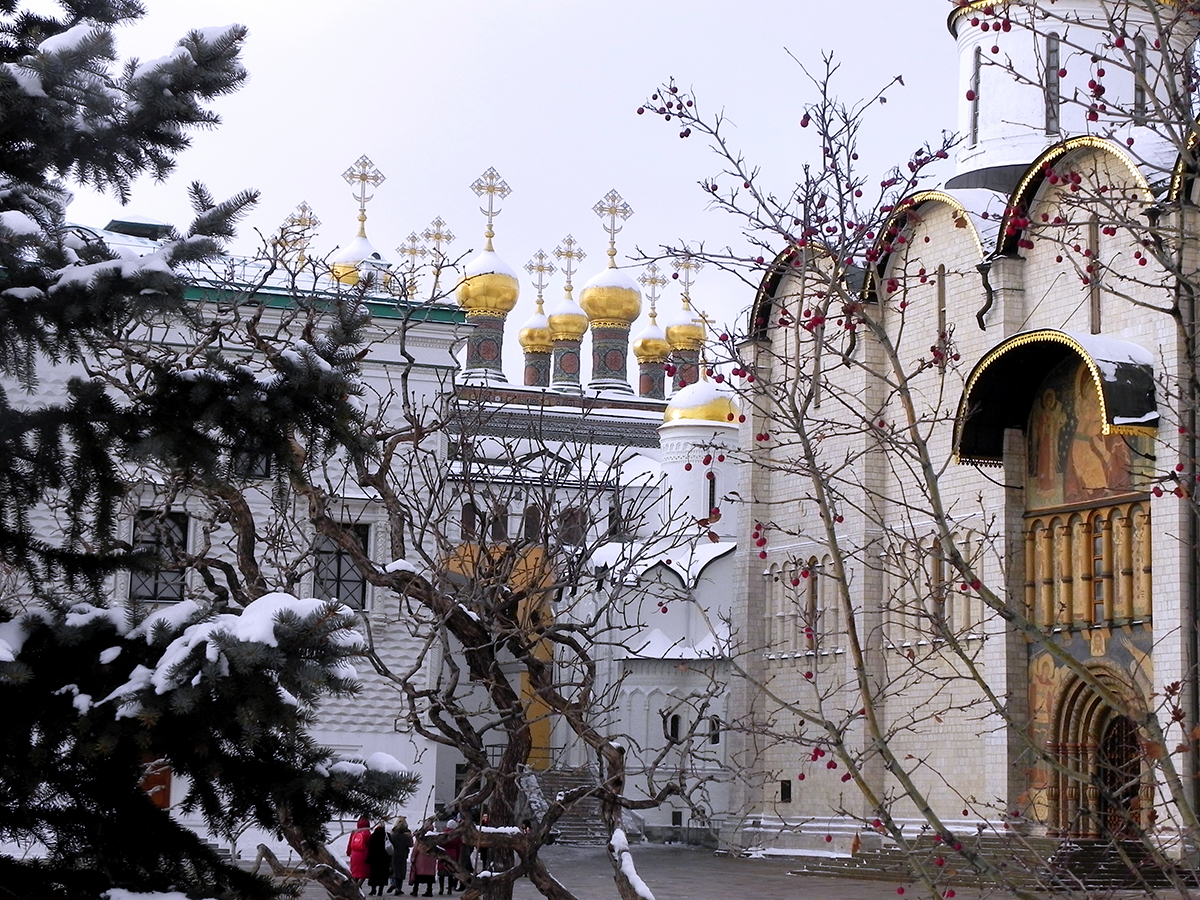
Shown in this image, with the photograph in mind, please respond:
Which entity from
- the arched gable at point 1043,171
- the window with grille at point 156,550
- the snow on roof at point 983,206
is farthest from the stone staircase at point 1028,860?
the snow on roof at point 983,206

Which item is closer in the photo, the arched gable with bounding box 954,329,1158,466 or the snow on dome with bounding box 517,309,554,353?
the arched gable with bounding box 954,329,1158,466

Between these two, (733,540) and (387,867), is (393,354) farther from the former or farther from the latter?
(733,540)

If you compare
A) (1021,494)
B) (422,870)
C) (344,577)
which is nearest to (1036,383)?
(1021,494)

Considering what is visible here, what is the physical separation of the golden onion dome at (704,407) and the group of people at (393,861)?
666 inches

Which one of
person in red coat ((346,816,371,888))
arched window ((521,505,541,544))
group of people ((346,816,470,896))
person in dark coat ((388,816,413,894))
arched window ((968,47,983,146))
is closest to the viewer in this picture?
arched window ((521,505,541,544))

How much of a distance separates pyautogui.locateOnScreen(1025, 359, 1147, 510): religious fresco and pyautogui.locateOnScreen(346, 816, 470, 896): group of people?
325 inches

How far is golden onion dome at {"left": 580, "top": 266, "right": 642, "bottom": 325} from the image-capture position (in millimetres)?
42156

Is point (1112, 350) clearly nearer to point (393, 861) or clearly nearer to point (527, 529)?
point (527, 529)

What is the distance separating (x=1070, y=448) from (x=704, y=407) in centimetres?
1480

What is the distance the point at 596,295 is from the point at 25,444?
38.2 m

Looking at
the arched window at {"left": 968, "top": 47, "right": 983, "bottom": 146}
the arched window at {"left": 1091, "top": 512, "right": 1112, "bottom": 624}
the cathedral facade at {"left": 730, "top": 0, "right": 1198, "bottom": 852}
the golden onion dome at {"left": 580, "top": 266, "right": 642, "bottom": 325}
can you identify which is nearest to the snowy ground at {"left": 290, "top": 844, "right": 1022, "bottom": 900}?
the cathedral facade at {"left": 730, "top": 0, "right": 1198, "bottom": 852}

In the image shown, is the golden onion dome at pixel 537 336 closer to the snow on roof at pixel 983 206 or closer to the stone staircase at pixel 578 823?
the stone staircase at pixel 578 823

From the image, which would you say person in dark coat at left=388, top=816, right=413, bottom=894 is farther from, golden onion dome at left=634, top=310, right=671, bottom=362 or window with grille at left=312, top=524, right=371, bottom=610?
golden onion dome at left=634, top=310, right=671, bottom=362

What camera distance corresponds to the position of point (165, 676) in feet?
12.5
